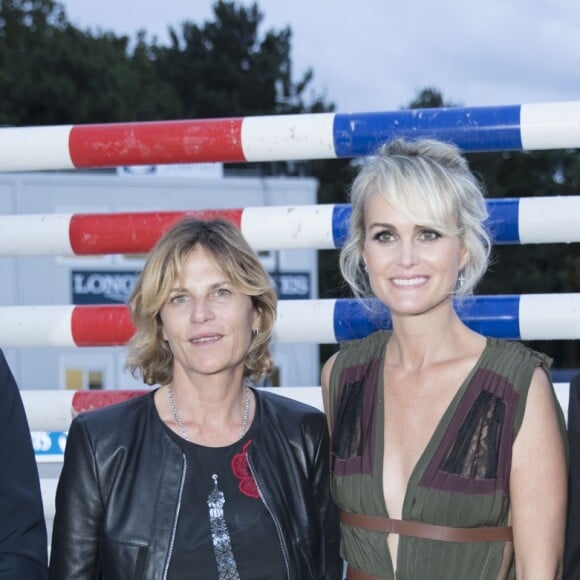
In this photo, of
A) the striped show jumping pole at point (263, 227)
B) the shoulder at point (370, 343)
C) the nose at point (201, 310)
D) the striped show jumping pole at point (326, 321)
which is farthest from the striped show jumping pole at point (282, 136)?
the nose at point (201, 310)

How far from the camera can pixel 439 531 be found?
247cm

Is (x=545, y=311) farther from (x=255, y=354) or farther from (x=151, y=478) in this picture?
(x=151, y=478)

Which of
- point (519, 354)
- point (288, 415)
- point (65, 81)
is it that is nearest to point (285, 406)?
point (288, 415)

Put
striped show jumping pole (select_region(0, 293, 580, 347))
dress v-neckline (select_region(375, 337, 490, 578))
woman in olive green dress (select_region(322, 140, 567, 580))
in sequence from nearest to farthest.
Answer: woman in olive green dress (select_region(322, 140, 567, 580)), dress v-neckline (select_region(375, 337, 490, 578)), striped show jumping pole (select_region(0, 293, 580, 347))

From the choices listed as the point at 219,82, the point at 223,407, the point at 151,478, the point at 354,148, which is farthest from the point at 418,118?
the point at 219,82

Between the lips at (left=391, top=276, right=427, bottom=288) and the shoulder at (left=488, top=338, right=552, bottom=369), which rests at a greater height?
the lips at (left=391, top=276, right=427, bottom=288)

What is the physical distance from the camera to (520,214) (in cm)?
324

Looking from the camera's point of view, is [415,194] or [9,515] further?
[415,194]

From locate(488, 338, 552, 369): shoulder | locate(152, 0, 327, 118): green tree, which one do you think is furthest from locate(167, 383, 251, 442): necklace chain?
locate(152, 0, 327, 118): green tree

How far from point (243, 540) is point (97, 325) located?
115 centimetres

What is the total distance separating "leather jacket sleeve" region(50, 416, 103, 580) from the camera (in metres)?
2.55

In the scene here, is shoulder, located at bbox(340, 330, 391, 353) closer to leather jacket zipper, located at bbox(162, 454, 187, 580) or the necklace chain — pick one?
the necklace chain

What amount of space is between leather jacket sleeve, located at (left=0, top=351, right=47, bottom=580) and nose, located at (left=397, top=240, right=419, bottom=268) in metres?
1.00

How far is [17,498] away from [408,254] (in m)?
1.11
